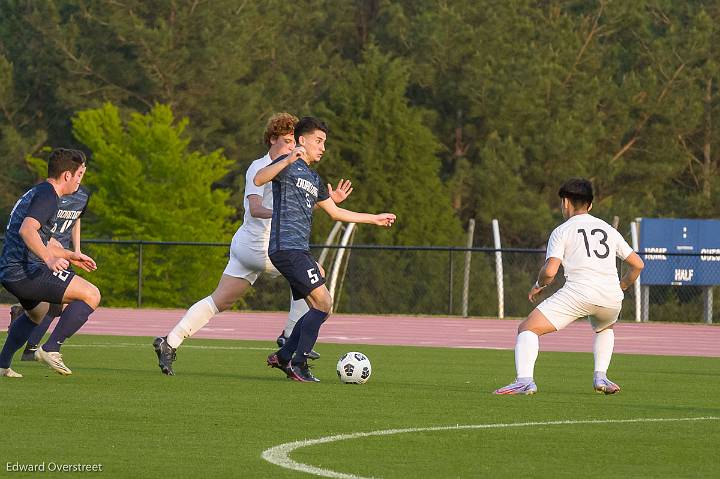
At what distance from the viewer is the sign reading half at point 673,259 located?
32.4m

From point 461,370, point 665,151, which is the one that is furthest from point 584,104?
point 461,370

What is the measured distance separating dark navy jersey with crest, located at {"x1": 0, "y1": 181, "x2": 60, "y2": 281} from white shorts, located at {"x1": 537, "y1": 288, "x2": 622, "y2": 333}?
3.70m

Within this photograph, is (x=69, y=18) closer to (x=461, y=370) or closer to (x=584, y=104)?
(x=584, y=104)

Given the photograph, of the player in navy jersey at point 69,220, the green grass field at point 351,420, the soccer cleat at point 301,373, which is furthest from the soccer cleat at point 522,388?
the player in navy jersey at point 69,220

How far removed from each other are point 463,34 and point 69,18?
15257mm

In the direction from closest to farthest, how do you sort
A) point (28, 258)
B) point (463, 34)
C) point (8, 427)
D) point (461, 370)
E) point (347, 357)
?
point (8, 427) < point (28, 258) < point (347, 357) < point (461, 370) < point (463, 34)

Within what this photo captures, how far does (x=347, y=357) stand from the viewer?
12797 mm

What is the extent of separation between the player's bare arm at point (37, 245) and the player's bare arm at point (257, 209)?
1.89m

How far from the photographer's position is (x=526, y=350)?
11430 millimetres

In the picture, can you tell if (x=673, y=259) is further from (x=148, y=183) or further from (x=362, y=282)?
(x=148, y=183)

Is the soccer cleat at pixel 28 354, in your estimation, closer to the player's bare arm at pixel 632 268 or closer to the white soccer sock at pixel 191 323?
the white soccer sock at pixel 191 323

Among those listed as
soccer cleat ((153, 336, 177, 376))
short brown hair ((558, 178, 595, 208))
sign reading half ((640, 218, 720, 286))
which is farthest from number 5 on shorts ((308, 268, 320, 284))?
sign reading half ((640, 218, 720, 286))

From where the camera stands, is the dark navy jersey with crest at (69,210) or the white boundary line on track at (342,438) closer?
the white boundary line on track at (342,438)

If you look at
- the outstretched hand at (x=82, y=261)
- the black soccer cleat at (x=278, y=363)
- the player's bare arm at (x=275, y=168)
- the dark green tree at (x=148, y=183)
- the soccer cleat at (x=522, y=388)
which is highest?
the dark green tree at (x=148, y=183)
